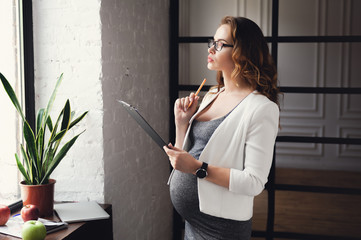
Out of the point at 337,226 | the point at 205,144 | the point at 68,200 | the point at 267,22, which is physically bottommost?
the point at 337,226

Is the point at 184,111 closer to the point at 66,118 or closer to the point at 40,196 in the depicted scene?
the point at 66,118

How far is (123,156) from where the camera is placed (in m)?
2.63

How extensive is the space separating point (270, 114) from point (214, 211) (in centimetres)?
→ 42

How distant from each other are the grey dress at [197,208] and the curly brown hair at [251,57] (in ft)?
0.63

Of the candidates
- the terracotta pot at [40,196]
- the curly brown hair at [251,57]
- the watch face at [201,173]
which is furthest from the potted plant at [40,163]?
the curly brown hair at [251,57]

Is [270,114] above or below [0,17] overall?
below

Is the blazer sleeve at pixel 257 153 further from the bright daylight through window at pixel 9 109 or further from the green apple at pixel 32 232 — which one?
the bright daylight through window at pixel 9 109

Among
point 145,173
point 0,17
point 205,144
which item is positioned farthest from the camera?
point 145,173

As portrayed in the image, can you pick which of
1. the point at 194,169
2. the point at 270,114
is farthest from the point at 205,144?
the point at 270,114

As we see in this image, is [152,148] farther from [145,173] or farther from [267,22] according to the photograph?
[267,22]

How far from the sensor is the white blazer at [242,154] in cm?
163

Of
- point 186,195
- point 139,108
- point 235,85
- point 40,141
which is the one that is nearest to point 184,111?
point 235,85

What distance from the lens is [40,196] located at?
2.02 metres

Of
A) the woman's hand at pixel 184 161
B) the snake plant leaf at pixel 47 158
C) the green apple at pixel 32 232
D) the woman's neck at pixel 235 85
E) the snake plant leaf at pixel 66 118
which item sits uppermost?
the woman's neck at pixel 235 85
